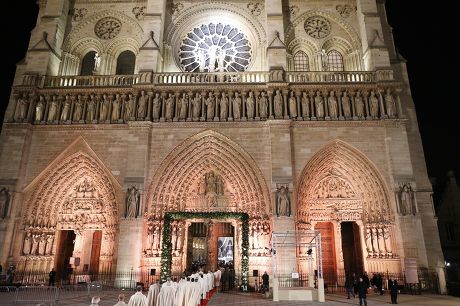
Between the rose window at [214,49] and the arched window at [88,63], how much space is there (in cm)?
459

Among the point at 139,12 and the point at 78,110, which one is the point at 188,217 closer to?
the point at 78,110

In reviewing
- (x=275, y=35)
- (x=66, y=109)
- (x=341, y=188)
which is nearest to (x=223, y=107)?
(x=275, y=35)

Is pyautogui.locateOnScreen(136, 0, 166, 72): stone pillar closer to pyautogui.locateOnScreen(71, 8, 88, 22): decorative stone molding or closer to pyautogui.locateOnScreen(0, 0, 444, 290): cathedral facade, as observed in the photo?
pyautogui.locateOnScreen(0, 0, 444, 290): cathedral facade

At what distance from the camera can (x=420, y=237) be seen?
43.7 feet

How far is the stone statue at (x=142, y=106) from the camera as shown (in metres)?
15.0

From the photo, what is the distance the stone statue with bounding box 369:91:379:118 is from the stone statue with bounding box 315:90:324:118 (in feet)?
6.82

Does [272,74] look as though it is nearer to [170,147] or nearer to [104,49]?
[170,147]

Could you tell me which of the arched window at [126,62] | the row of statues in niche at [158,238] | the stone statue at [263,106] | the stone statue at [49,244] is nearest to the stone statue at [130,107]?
the arched window at [126,62]

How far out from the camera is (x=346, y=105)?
601 inches

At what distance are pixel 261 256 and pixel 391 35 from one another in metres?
12.7

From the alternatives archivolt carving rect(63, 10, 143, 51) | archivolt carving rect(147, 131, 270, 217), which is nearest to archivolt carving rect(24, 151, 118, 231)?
Result: archivolt carving rect(147, 131, 270, 217)

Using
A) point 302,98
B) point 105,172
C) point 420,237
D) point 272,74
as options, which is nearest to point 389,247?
point 420,237

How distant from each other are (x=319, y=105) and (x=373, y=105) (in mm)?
2309

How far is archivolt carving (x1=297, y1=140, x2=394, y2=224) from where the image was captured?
1448 cm
